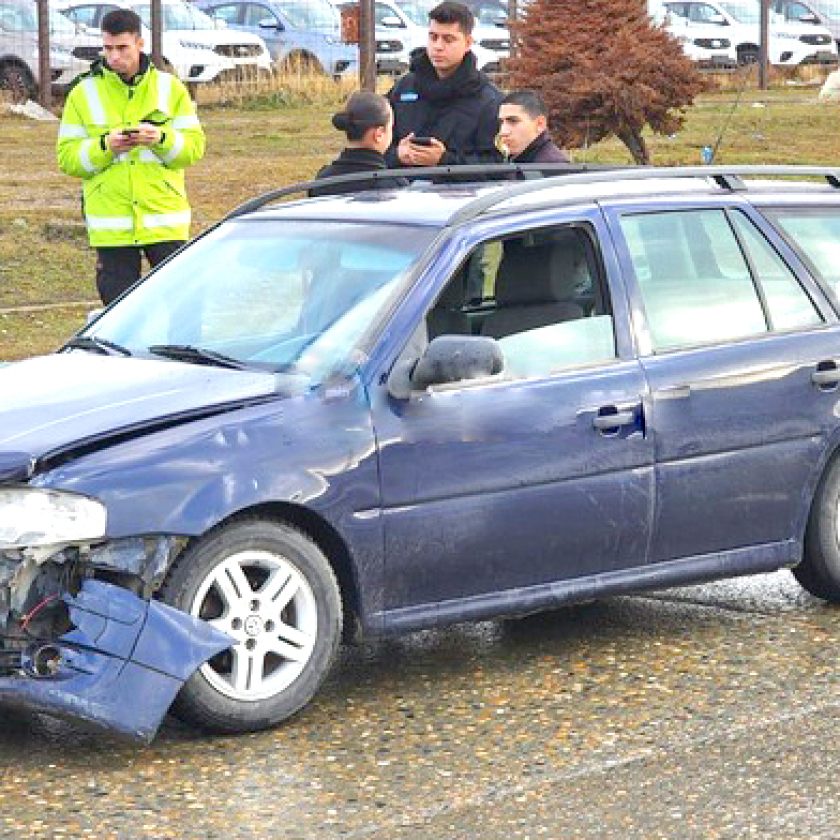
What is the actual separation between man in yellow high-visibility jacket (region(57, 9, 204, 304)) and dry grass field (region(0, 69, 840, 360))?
270 centimetres

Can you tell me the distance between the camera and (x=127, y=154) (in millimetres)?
11062

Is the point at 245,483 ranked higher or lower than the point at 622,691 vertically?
higher

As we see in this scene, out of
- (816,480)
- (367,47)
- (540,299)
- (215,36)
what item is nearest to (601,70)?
(367,47)

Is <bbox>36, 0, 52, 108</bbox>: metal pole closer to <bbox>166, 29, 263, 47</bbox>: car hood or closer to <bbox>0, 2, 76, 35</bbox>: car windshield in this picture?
<bbox>0, 2, 76, 35</bbox>: car windshield

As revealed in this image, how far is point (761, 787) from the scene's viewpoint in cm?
580

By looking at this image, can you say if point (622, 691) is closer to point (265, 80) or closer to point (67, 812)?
point (67, 812)

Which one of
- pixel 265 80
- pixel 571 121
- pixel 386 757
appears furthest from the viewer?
pixel 265 80

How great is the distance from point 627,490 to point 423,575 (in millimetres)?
757

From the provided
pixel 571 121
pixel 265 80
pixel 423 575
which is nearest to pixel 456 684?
pixel 423 575

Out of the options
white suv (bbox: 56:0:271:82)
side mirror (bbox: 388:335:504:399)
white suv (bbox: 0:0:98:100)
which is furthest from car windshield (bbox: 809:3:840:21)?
side mirror (bbox: 388:335:504:399)

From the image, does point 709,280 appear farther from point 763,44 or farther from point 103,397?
point 763,44

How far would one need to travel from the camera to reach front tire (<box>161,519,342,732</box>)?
20.4 feet

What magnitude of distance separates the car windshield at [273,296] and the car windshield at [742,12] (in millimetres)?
34419

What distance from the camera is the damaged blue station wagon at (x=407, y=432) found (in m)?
6.13
